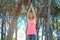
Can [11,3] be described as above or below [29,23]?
above

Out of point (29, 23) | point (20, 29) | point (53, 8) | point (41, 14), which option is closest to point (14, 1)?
point (41, 14)

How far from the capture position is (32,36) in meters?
3.07

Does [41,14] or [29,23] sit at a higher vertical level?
[41,14]

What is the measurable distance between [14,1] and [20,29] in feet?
8.19

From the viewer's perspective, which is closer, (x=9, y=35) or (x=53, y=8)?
(x=9, y=35)

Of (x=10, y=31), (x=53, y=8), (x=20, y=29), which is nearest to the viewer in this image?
(x=10, y=31)

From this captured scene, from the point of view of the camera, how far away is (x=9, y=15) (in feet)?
20.9

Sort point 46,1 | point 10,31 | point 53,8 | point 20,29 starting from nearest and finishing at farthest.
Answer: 1. point 10,31
2. point 46,1
3. point 53,8
4. point 20,29

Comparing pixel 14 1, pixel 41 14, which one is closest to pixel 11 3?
pixel 14 1

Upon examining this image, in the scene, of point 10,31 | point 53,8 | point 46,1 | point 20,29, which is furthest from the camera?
point 20,29

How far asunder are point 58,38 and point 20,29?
1802 mm

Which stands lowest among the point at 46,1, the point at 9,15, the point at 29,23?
the point at 29,23

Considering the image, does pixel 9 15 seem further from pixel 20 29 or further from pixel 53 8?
pixel 20 29

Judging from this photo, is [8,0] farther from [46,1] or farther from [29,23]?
[29,23]
